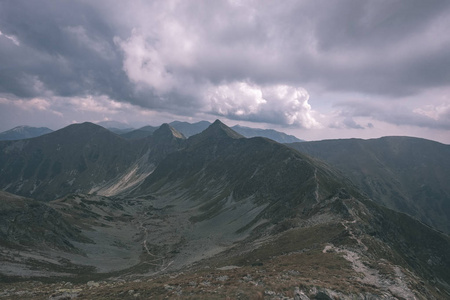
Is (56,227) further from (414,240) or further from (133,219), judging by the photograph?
(414,240)

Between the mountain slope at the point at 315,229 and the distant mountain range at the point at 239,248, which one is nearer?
the distant mountain range at the point at 239,248

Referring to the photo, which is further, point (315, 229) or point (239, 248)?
point (239, 248)

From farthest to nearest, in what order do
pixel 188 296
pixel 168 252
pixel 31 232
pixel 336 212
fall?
pixel 168 252 → pixel 336 212 → pixel 31 232 → pixel 188 296

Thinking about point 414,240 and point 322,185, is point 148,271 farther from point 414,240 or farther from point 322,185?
point 414,240

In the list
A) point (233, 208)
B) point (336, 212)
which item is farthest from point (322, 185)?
point (233, 208)

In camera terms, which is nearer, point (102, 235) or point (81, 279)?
point (81, 279)


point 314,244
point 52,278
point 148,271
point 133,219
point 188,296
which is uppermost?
point 188,296

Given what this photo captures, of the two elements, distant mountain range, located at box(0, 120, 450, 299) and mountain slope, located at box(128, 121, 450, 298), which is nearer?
distant mountain range, located at box(0, 120, 450, 299)

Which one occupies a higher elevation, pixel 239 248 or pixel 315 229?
pixel 315 229

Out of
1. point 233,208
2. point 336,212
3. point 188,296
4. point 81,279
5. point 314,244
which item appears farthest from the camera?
point 233,208

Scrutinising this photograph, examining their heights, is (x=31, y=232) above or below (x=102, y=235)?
above
